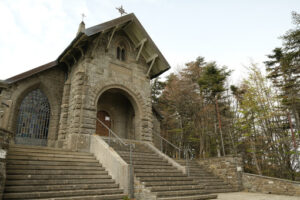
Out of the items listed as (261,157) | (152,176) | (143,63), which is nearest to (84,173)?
(152,176)

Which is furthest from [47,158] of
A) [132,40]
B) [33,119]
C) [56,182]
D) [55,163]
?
[132,40]

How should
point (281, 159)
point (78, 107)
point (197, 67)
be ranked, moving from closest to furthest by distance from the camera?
point (78, 107) < point (281, 159) < point (197, 67)

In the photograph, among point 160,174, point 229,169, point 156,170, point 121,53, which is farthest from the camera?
point 121,53

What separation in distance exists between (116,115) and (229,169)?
7800mm

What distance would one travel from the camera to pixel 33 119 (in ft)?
40.1

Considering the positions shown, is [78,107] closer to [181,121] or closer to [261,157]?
[181,121]

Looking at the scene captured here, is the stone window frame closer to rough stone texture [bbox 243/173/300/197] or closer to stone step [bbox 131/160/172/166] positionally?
stone step [bbox 131/160/172/166]

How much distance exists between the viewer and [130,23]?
44.1ft

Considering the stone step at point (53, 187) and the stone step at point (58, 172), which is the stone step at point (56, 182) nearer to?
the stone step at point (53, 187)

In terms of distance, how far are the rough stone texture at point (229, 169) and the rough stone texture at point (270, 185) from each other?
0.40 m

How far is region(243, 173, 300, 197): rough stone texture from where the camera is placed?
906 centimetres

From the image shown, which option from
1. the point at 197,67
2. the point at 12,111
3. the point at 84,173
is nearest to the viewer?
the point at 84,173

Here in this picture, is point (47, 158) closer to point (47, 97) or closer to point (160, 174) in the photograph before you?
point (160, 174)

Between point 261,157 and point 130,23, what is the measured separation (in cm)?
1250
